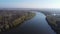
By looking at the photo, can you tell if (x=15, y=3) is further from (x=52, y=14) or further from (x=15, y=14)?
(x=52, y=14)

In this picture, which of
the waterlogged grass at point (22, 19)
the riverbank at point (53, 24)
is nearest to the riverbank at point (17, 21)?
the waterlogged grass at point (22, 19)

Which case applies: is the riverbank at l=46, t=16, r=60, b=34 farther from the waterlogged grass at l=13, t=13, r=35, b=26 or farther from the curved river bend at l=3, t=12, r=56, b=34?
the waterlogged grass at l=13, t=13, r=35, b=26

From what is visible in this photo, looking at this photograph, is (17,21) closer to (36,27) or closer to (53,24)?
(36,27)

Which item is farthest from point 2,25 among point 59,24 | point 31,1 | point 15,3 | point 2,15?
point 59,24

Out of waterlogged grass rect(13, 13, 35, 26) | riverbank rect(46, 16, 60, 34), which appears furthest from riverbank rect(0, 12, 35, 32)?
riverbank rect(46, 16, 60, 34)

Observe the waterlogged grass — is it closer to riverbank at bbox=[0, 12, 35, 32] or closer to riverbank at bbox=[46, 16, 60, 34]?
riverbank at bbox=[0, 12, 35, 32]

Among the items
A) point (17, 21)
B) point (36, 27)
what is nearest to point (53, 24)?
point (36, 27)

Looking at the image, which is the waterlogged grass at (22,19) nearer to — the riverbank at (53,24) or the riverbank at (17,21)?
the riverbank at (17,21)

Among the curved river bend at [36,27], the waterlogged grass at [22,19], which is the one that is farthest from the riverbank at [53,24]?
the waterlogged grass at [22,19]
